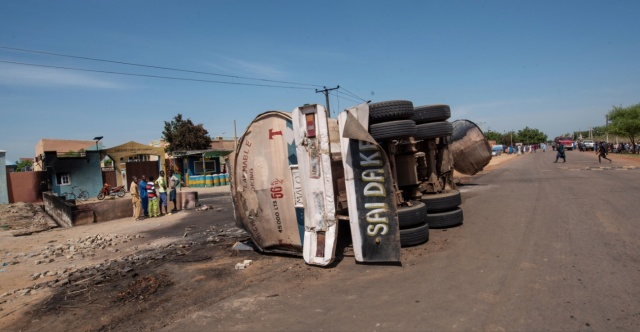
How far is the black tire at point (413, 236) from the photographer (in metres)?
6.23

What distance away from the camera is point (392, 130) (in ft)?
20.4

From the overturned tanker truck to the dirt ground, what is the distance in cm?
44

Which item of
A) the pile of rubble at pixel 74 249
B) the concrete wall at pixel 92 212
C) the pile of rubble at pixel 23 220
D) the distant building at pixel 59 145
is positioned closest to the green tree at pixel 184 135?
the distant building at pixel 59 145

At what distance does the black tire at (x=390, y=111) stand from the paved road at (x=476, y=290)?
2.29 meters

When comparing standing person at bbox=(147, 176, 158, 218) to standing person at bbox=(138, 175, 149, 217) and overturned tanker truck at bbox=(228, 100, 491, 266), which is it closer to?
standing person at bbox=(138, 175, 149, 217)

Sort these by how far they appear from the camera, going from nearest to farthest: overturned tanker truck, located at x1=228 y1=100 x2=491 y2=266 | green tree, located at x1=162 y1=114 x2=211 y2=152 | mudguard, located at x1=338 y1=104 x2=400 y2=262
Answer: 1. mudguard, located at x1=338 y1=104 x2=400 y2=262
2. overturned tanker truck, located at x1=228 y1=100 x2=491 y2=266
3. green tree, located at x1=162 y1=114 x2=211 y2=152

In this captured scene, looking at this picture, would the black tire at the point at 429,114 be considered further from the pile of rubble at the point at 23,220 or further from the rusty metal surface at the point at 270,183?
the pile of rubble at the point at 23,220

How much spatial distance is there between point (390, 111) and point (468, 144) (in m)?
9.83

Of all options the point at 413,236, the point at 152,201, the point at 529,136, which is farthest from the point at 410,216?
the point at 529,136

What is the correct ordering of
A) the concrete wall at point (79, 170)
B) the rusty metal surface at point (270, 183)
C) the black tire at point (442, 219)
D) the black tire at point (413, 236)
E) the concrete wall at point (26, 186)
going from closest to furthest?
the rusty metal surface at point (270, 183)
the black tire at point (413, 236)
the black tire at point (442, 219)
the concrete wall at point (26, 186)
the concrete wall at point (79, 170)

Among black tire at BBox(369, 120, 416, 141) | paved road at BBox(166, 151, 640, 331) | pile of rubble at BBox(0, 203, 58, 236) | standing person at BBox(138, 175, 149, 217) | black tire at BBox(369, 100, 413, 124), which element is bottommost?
paved road at BBox(166, 151, 640, 331)

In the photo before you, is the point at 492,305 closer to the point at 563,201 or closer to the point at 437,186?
the point at 437,186

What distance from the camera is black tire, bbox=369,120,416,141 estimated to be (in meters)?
6.20

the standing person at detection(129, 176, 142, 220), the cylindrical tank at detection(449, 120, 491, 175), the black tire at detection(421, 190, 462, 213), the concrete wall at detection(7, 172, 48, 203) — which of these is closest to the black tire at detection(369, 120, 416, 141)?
the black tire at detection(421, 190, 462, 213)
